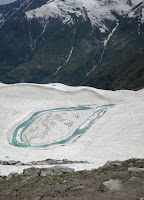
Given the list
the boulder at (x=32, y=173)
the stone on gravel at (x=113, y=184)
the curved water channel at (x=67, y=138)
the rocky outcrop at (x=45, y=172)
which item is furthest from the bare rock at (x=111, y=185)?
the curved water channel at (x=67, y=138)

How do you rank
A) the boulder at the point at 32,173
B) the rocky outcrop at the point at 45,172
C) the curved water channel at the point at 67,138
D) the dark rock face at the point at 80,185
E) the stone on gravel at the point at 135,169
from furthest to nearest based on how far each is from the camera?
the curved water channel at the point at 67,138 → the rocky outcrop at the point at 45,172 → the boulder at the point at 32,173 → the stone on gravel at the point at 135,169 → the dark rock face at the point at 80,185

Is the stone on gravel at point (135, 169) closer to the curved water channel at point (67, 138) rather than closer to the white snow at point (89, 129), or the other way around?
the white snow at point (89, 129)

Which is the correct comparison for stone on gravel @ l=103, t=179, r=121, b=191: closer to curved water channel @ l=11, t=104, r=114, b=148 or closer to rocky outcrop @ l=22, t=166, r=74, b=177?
rocky outcrop @ l=22, t=166, r=74, b=177

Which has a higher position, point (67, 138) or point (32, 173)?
point (32, 173)

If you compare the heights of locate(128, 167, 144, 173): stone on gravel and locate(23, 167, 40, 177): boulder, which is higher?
locate(128, 167, 144, 173): stone on gravel

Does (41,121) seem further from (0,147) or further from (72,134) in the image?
(0,147)

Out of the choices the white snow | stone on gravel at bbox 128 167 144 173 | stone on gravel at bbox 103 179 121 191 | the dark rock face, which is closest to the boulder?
the dark rock face

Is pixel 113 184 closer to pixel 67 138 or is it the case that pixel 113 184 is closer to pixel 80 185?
pixel 80 185

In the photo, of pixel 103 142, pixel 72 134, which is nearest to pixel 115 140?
pixel 103 142

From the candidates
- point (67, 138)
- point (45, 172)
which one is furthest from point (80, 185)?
point (67, 138)
